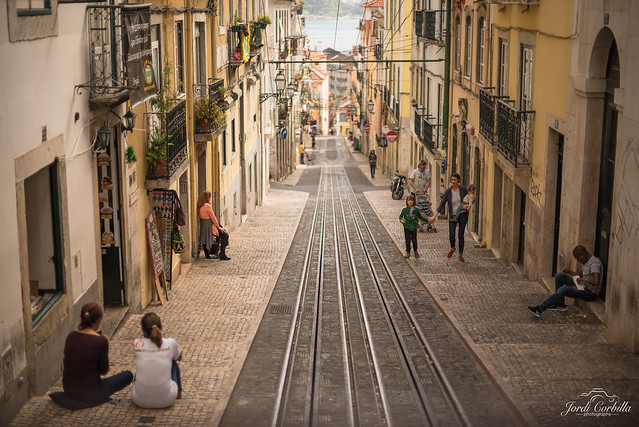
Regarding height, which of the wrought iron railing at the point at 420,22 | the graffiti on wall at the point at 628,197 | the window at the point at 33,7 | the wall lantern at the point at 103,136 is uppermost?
the wrought iron railing at the point at 420,22

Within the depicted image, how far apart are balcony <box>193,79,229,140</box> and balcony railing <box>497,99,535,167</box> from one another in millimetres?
6244

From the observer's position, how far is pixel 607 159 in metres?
12.4

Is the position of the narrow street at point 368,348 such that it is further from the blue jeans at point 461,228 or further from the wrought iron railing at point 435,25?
the wrought iron railing at point 435,25

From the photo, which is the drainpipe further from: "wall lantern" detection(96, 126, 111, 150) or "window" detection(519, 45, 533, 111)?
"wall lantern" detection(96, 126, 111, 150)

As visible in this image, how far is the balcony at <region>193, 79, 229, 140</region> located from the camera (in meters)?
18.6

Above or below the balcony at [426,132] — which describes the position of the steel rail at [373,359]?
below

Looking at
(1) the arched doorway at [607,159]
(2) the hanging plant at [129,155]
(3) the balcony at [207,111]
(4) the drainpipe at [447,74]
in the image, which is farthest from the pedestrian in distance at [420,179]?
(2) the hanging plant at [129,155]

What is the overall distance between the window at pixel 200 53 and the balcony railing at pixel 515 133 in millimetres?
7218

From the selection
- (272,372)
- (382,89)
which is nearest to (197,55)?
(272,372)

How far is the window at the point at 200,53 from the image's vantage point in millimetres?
19831

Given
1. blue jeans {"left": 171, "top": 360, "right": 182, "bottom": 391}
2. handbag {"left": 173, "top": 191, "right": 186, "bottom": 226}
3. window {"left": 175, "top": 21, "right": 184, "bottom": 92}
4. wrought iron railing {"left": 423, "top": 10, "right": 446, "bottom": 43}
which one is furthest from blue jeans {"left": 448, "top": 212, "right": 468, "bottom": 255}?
wrought iron railing {"left": 423, "top": 10, "right": 446, "bottom": 43}

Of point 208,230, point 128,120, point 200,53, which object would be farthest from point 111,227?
point 200,53

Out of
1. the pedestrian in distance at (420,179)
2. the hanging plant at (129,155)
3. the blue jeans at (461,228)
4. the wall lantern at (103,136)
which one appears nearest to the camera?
the wall lantern at (103,136)

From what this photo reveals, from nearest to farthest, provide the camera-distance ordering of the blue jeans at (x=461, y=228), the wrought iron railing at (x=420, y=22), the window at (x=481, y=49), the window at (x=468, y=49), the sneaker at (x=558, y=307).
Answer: the sneaker at (x=558, y=307) → the blue jeans at (x=461, y=228) → the window at (x=481, y=49) → the window at (x=468, y=49) → the wrought iron railing at (x=420, y=22)
